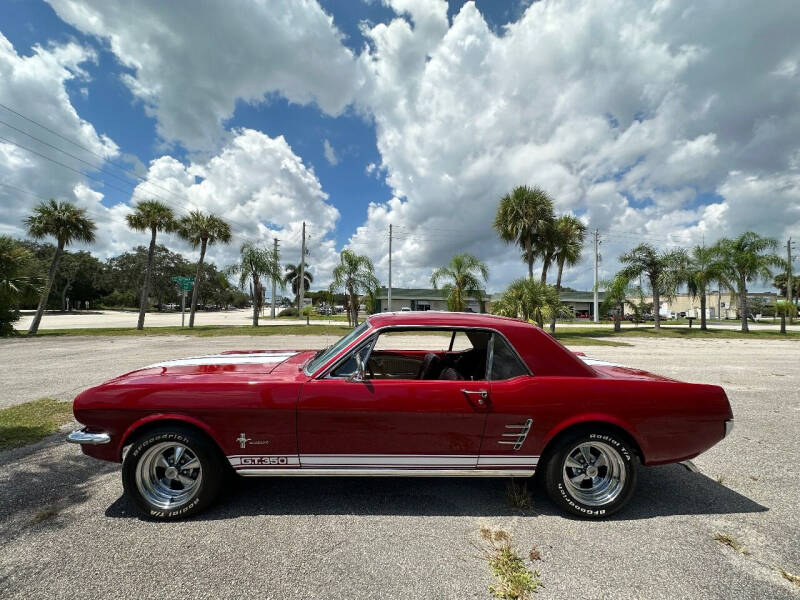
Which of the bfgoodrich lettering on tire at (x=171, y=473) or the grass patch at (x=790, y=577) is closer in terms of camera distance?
the grass patch at (x=790, y=577)

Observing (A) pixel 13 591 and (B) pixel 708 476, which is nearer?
(A) pixel 13 591

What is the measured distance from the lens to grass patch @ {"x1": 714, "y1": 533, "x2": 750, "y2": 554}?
2.29 metres

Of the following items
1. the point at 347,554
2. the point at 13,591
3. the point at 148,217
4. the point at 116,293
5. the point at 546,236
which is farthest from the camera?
the point at 116,293

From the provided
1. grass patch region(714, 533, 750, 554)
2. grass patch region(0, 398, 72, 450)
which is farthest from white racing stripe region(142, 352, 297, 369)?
grass patch region(714, 533, 750, 554)

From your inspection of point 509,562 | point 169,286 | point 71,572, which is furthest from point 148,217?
point 169,286

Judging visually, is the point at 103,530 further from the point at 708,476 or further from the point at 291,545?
the point at 708,476

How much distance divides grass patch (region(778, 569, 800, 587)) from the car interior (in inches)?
79.2

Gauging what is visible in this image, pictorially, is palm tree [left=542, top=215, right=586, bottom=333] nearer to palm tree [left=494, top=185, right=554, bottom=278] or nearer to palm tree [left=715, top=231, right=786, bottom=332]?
palm tree [left=494, top=185, right=554, bottom=278]

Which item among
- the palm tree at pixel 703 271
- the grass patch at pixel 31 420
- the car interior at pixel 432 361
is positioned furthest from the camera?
the palm tree at pixel 703 271

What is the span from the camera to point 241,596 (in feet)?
6.16

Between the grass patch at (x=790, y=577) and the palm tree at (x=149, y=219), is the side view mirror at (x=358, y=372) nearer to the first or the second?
the grass patch at (x=790, y=577)

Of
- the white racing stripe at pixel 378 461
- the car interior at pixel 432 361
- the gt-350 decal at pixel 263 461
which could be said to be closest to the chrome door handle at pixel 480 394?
the car interior at pixel 432 361

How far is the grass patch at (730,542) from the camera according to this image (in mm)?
2285

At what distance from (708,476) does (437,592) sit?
10.1 ft
